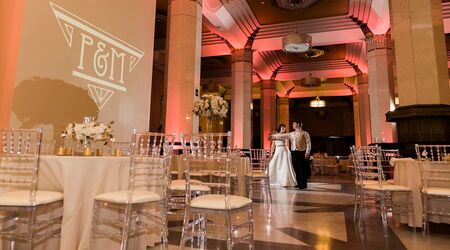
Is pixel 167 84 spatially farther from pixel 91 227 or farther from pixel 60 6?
pixel 91 227

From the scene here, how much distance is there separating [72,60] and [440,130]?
5630mm

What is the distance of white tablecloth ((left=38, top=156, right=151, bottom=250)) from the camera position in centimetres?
216

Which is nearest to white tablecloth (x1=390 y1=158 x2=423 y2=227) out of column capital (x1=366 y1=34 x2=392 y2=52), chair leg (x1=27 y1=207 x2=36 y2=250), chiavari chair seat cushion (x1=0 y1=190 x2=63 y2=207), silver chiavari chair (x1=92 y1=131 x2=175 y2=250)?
silver chiavari chair (x1=92 y1=131 x2=175 y2=250)

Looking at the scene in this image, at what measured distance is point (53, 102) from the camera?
11.9ft

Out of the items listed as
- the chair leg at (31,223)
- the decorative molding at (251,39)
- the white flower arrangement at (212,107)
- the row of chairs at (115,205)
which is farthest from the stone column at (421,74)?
the decorative molding at (251,39)

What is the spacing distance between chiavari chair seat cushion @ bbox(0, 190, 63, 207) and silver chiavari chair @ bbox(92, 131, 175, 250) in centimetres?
29

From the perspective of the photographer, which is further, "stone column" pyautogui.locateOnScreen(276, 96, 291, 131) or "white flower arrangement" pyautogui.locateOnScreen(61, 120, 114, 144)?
"stone column" pyautogui.locateOnScreen(276, 96, 291, 131)

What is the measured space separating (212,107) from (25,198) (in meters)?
3.23

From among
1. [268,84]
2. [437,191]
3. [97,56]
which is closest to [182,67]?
[97,56]

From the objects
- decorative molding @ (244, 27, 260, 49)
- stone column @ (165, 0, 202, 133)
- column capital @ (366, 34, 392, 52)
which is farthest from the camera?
decorative molding @ (244, 27, 260, 49)

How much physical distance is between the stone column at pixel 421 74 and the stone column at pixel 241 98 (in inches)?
243

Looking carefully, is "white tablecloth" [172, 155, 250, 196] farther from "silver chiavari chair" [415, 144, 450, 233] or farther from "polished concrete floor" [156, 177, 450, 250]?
"silver chiavari chair" [415, 144, 450, 233]

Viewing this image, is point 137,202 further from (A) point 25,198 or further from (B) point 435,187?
(B) point 435,187

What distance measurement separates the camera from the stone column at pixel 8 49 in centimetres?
321
